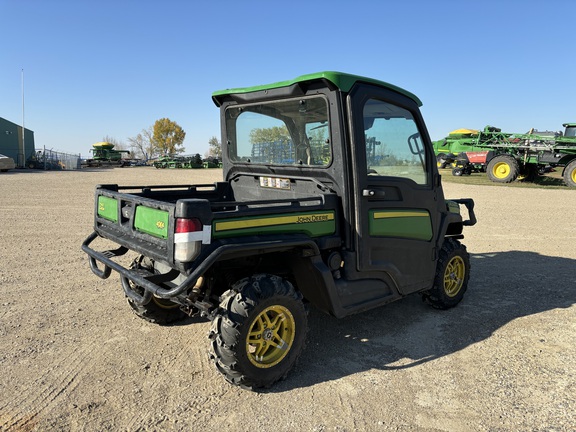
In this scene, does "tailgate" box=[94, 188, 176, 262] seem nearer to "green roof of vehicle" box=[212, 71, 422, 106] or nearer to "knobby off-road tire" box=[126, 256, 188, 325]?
"knobby off-road tire" box=[126, 256, 188, 325]


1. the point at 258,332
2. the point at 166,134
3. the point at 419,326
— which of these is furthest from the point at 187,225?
the point at 166,134

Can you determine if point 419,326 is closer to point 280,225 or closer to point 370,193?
point 370,193

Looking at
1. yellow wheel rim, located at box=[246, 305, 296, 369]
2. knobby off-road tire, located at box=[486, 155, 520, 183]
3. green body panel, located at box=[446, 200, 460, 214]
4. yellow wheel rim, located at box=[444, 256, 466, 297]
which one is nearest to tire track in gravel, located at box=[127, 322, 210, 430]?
yellow wheel rim, located at box=[246, 305, 296, 369]

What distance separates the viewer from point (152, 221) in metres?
3.13

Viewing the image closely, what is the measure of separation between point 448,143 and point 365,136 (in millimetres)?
31511

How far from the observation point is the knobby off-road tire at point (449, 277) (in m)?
4.60

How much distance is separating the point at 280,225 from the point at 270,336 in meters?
0.84

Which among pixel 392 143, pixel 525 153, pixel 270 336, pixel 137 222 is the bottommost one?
pixel 270 336

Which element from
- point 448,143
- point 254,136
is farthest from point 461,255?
point 448,143

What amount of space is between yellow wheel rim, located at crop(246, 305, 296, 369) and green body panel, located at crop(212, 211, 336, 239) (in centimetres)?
58

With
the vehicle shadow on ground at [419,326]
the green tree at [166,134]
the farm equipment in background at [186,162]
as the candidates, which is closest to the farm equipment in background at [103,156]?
the farm equipment in background at [186,162]

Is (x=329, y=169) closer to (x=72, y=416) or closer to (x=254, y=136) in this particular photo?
(x=254, y=136)

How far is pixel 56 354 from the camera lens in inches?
140

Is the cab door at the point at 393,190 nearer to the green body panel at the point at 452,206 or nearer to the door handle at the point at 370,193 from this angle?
the door handle at the point at 370,193
